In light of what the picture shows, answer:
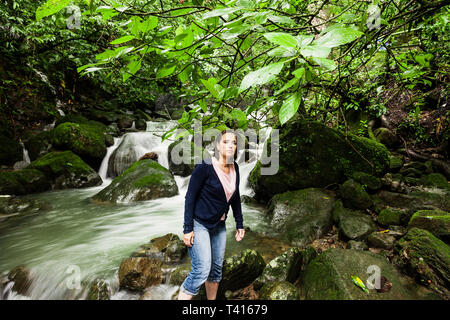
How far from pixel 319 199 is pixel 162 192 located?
4984 millimetres

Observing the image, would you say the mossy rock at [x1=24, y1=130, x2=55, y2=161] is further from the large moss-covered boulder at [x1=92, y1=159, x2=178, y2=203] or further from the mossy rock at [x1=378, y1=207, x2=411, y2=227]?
the mossy rock at [x1=378, y1=207, x2=411, y2=227]

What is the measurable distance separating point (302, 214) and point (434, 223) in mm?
2029

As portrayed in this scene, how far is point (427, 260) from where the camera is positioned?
2561 millimetres

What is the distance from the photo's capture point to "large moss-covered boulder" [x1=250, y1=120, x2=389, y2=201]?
497 centimetres

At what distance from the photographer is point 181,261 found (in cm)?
346

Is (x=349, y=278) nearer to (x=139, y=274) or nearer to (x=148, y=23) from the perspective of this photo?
(x=139, y=274)

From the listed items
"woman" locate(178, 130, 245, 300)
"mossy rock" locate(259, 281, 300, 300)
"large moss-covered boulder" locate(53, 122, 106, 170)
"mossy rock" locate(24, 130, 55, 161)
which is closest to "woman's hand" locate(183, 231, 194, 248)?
"woman" locate(178, 130, 245, 300)

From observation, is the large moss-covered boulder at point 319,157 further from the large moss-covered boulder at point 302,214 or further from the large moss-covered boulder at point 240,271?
the large moss-covered boulder at point 240,271

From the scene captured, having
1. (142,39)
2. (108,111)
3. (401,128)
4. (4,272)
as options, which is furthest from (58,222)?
(108,111)

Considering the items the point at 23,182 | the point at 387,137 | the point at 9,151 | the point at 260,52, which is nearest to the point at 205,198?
the point at 260,52

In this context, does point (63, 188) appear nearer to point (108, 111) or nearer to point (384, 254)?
point (108, 111)

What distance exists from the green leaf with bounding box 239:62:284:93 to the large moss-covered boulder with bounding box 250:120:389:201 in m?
4.70

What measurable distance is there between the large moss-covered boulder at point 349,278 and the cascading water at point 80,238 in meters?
1.59

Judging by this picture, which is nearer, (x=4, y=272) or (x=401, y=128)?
(x=4, y=272)
